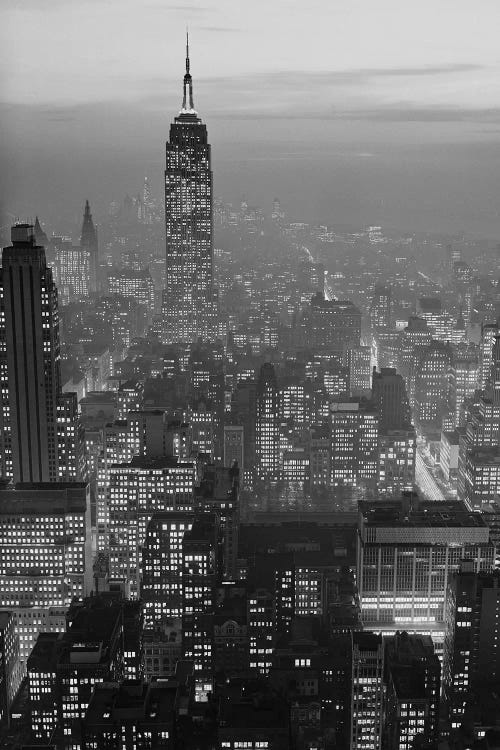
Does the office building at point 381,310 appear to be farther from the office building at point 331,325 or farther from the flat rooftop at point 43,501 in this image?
the flat rooftop at point 43,501

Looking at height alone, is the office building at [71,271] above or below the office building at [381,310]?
above

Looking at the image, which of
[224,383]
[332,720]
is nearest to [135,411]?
[224,383]

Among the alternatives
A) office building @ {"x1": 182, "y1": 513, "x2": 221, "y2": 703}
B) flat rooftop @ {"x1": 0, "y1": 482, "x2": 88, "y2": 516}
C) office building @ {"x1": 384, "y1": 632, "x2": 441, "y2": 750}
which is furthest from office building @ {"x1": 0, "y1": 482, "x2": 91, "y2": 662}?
office building @ {"x1": 384, "y1": 632, "x2": 441, "y2": 750}

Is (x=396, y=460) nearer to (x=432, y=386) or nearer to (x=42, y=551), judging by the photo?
(x=432, y=386)

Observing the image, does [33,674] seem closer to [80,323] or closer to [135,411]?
[135,411]

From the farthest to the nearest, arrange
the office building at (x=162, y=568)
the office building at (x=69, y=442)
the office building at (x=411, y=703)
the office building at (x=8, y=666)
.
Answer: the office building at (x=69, y=442) < the office building at (x=162, y=568) < the office building at (x=8, y=666) < the office building at (x=411, y=703)

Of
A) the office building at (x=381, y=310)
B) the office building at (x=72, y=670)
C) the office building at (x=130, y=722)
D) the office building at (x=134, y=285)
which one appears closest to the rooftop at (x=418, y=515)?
the office building at (x=72, y=670)
